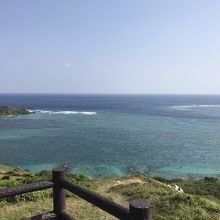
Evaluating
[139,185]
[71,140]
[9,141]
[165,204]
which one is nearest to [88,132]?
[71,140]

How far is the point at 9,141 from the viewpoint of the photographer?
6444cm

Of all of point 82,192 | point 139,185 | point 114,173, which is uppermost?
point 82,192

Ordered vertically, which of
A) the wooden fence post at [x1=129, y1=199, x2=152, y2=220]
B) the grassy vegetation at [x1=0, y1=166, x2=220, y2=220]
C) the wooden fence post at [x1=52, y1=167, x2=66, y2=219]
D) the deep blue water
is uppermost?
the wooden fence post at [x1=129, y1=199, x2=152, y2=220]

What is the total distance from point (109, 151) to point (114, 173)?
13.4 m

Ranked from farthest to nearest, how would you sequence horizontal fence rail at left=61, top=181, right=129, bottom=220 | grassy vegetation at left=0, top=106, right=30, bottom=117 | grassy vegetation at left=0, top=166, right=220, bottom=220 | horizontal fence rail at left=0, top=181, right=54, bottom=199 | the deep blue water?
1. grassy vegetation at left=0, top=106, right=30, bottom=117
2. the deep blue water
3. grassy vegetation at left=0, top=166, right=220, bottom=220
4. horizontal fence rail at left=0, top=181, right=54, bottom=199
5. horizontal fence rail at left=61, top=181, right=129, bottom=220

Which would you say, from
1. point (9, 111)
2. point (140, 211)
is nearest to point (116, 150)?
point (140, 211)

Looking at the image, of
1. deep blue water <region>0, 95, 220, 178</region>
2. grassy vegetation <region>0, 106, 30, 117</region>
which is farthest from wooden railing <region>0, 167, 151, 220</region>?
grassy vegetation <region>0, 106, 30, 117</region>

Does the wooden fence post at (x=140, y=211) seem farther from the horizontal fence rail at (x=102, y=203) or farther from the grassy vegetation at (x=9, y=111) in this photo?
the grassy vegetation at (x=9, y=111)

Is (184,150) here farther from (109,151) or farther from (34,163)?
(34,163)

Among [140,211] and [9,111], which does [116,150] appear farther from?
[9,111]

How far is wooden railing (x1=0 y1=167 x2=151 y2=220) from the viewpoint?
16.2 ft

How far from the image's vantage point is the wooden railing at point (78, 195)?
493cm

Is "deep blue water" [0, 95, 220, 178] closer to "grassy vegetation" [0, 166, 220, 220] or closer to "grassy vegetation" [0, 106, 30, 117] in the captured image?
"grassy vegetation" [0, 166, 220, 220]

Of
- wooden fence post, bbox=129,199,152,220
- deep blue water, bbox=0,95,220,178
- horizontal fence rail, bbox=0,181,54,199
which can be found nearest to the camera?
wooden fence post, bbox=129,199,152,220
